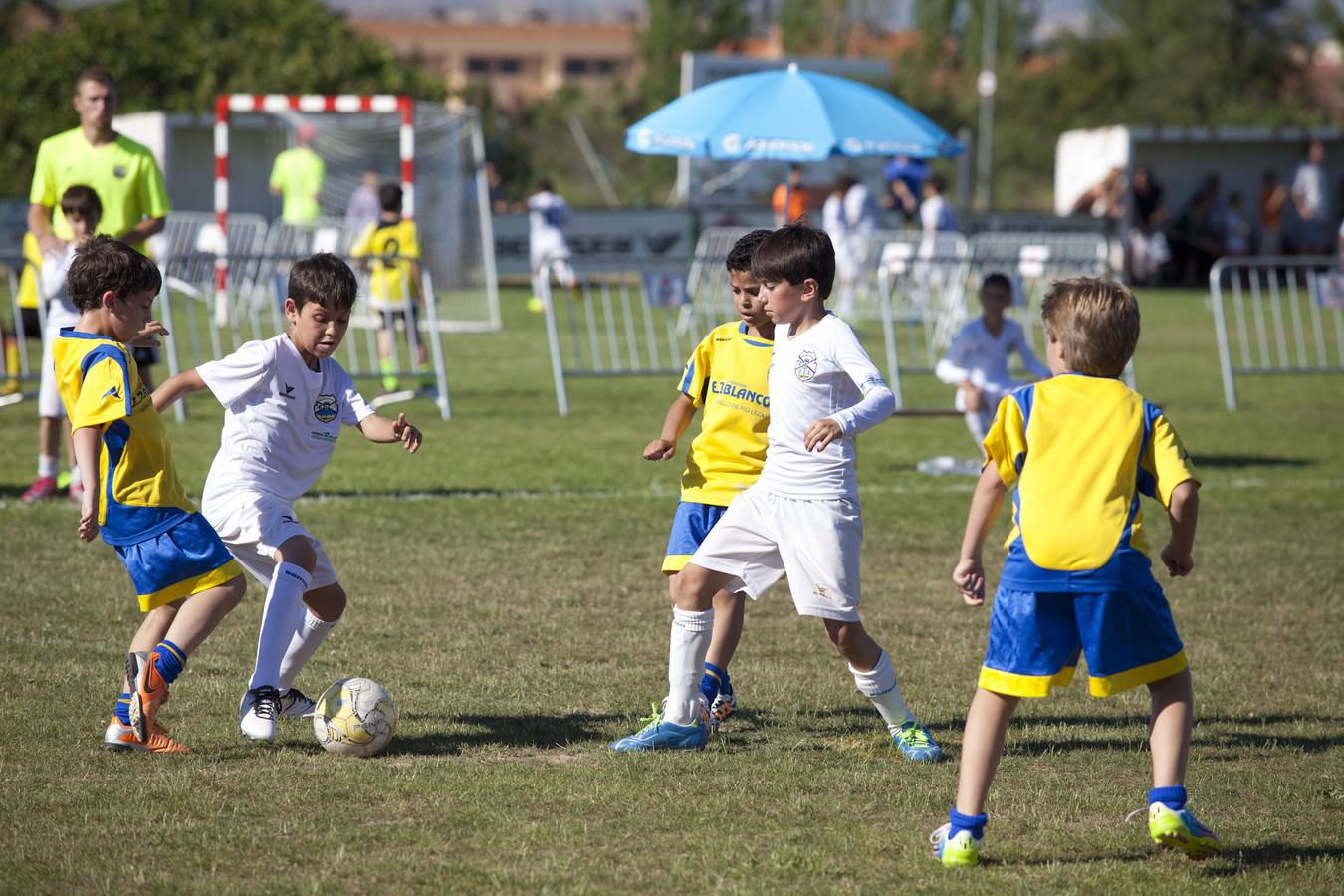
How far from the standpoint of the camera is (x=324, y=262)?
5316 millimetres

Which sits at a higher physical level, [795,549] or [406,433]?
[406,433]

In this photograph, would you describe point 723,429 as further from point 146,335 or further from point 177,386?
point 146,335

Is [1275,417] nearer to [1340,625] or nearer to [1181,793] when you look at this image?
[1340,625]

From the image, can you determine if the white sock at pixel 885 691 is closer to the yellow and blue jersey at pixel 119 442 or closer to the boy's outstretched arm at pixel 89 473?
the yellow and blue jersey at pixel 119 442

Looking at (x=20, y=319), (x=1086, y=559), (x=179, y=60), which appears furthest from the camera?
(x=179, y=60)

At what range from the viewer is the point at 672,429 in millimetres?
5699

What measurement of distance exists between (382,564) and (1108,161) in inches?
1110

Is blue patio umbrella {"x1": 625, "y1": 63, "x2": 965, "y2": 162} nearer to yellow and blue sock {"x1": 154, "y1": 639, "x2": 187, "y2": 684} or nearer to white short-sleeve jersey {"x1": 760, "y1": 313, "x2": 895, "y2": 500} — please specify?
white short-sleeve jersey {"x1": 760, "y1": 313, "x2": 895, "y2": 500}

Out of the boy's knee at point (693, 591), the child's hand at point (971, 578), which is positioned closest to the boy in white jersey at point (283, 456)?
the boy's knee at point (693, 591)

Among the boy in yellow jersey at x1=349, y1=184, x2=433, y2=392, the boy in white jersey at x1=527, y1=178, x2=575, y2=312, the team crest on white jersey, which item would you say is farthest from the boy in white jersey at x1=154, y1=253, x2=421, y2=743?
the boy in white jersey at x1=527, y1=178, x2=575, y2=312

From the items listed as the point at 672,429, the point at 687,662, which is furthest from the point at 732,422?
the point at 687,662

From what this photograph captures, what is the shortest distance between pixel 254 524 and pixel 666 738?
148cm

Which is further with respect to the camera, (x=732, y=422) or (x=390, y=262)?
(x=390, y=262)

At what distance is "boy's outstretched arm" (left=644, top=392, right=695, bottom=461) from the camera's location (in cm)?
550
